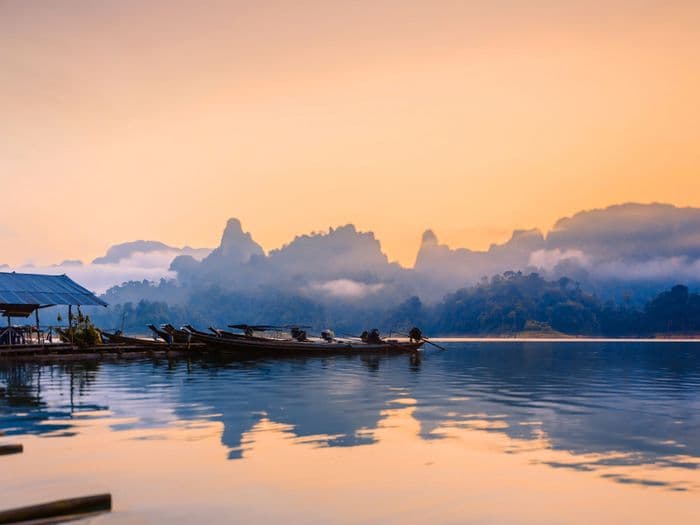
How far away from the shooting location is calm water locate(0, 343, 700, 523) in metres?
15.1

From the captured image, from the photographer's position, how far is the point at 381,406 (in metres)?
34.3

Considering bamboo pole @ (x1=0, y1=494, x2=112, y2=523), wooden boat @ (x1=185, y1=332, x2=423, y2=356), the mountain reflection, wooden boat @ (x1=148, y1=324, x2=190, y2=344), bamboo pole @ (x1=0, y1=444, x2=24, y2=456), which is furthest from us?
wooden boat @ (x1=148, y1=324, x2=190, y2=344)

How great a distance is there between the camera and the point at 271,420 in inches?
1117

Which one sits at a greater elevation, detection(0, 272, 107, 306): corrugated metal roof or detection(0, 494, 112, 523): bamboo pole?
detection(0, 272, 107, 306): corrugated metal roof

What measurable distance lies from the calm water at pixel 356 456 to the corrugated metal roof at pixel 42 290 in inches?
1365

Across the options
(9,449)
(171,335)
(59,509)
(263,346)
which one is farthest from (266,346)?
(59,509)

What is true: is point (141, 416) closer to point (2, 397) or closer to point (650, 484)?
point (2, 397)

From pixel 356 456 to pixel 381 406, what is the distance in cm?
1398

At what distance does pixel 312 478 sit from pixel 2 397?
25298 millimetres

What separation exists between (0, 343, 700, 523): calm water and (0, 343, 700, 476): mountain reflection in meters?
0.13

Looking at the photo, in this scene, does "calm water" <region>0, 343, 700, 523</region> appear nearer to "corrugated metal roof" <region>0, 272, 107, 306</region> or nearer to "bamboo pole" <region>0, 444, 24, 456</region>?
"bamboo pole" <region>0, 444, 24, 456</region>

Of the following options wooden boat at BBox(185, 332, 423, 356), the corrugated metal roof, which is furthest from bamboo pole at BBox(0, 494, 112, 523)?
wooden boat at BBox(185, 332, 423, 356)

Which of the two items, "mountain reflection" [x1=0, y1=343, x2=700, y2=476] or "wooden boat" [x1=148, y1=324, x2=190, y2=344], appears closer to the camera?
"mountain reflection" [x1=0, y1=343, x2=700, y2=476]

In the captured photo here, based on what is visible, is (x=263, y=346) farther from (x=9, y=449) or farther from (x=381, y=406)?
(x=9, y=449)
